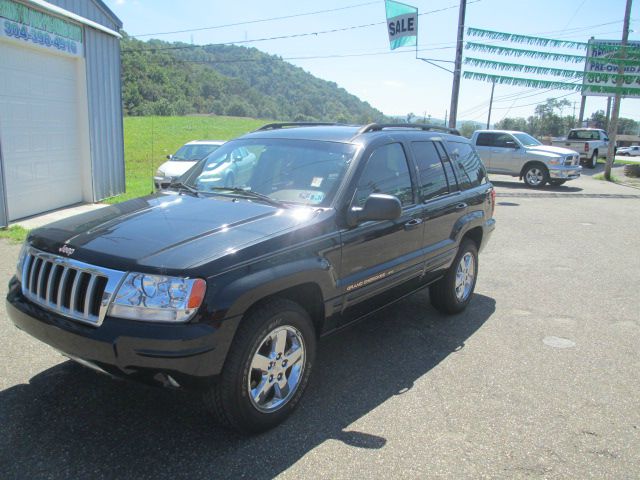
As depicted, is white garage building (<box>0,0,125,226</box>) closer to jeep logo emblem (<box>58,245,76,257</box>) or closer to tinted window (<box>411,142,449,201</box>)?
jeep logo emblem (<box>58,245,76,257</box>)

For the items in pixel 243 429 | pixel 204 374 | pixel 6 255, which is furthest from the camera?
pixel 6 255

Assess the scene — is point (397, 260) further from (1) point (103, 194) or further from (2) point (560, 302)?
(1) point (103, 194)

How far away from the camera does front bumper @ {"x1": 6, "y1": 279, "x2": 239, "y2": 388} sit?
8.58 feet

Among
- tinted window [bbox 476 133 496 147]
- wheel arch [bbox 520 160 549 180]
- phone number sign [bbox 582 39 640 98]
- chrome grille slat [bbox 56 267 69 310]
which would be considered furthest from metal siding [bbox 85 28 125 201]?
phone number sign [bbox 582 39 640 98]

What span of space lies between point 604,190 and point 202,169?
17.6 metres

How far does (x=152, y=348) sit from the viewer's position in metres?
2.61

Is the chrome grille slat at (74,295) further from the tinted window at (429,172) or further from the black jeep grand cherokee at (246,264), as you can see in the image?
the tinted window at (429,172)

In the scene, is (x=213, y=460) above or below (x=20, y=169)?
below

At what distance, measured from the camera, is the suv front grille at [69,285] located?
275 centimetres

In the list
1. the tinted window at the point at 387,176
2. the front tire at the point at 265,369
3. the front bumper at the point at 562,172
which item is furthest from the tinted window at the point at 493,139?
the front tire at the point at 265,369

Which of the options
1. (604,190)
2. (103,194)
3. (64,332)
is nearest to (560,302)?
(64,332)

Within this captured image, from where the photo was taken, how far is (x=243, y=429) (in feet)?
9.96

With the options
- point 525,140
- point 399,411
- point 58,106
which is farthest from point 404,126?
point 525,140

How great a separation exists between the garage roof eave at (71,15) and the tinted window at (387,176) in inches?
303
